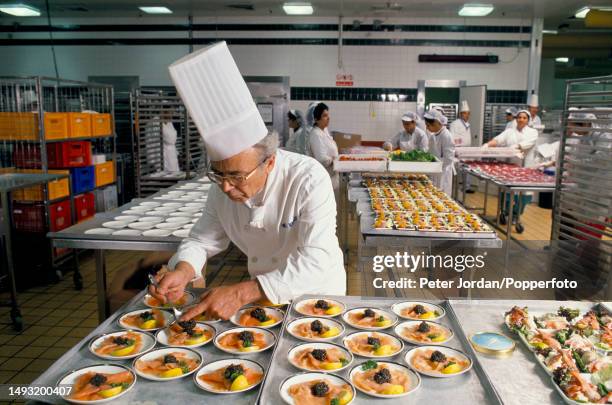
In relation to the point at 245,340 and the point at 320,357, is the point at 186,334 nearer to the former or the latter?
the point at 245,340

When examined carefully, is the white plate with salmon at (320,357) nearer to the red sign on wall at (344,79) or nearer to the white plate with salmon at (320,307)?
the white plate with salmon at (320,307)

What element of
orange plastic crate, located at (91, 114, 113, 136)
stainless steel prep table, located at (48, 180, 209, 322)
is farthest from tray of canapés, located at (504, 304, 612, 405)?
orange plastic crate, located at (91, 114, 113, 136)

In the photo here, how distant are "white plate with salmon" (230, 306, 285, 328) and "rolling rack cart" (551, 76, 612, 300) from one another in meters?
2.12

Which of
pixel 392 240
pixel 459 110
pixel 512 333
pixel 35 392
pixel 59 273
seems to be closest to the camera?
pixel 35 392

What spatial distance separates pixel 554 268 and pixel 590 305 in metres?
1.71

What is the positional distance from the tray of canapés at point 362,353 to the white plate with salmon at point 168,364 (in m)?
0.25

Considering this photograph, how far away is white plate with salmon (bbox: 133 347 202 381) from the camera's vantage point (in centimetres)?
140

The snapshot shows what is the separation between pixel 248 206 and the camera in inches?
82.1

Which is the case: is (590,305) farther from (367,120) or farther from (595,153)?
(367,120)

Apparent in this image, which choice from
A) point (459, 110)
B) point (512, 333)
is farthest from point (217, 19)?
point (512, 333)

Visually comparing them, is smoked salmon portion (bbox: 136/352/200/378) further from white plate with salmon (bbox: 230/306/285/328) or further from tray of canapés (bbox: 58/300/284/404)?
white plate with salmon (bbox: 230/306/285/328)

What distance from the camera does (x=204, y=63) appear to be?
177 centimetres

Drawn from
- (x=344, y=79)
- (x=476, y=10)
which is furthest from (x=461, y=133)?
(x=344, y=79)

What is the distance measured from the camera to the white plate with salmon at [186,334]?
5.31 feet
